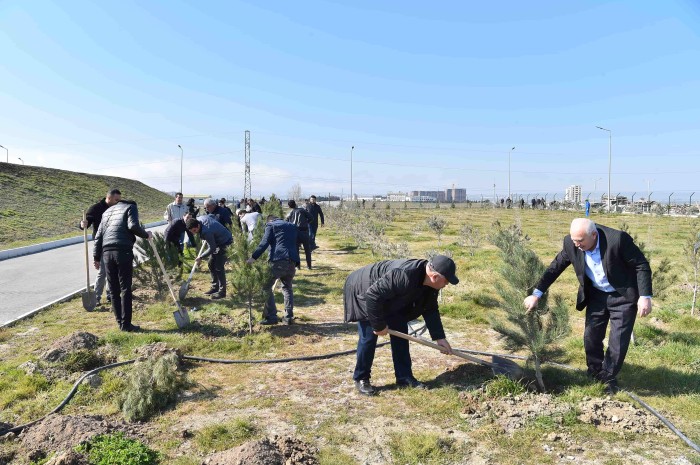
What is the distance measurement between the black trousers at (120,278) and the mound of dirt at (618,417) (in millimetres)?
5087

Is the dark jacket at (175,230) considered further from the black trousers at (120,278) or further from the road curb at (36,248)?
the road curb at (36,248)

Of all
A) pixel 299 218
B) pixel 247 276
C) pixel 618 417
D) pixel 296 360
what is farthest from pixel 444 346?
pixel 299 218

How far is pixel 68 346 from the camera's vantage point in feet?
16.2

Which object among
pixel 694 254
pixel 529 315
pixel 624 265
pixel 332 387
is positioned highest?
pixel 624 265

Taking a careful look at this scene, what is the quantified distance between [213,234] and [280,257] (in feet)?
6.22

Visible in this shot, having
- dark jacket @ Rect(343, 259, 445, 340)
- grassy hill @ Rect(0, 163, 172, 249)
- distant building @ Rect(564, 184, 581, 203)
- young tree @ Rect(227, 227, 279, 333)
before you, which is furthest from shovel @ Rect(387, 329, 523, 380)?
distant building @ Rect(564, 184, 581, 203)

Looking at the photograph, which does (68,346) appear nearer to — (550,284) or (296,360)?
(296,360)

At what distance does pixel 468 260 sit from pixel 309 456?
895 centimetres

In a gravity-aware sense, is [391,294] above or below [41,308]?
above

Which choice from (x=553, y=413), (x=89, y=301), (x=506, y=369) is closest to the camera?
(x=553, y=413)

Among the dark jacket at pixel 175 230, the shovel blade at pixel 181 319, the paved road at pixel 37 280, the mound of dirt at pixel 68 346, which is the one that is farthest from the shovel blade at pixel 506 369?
the paved road at pixel 37 280

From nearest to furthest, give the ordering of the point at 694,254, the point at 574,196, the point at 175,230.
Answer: the point at 694,254, the point at 175,230, the point at 574,196

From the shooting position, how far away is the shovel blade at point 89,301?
267 inches

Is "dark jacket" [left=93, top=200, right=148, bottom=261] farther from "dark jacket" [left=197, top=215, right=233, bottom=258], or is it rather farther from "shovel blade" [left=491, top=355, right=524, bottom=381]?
"shovel blade" [left=491, top=355, right=524, bottom=381]
